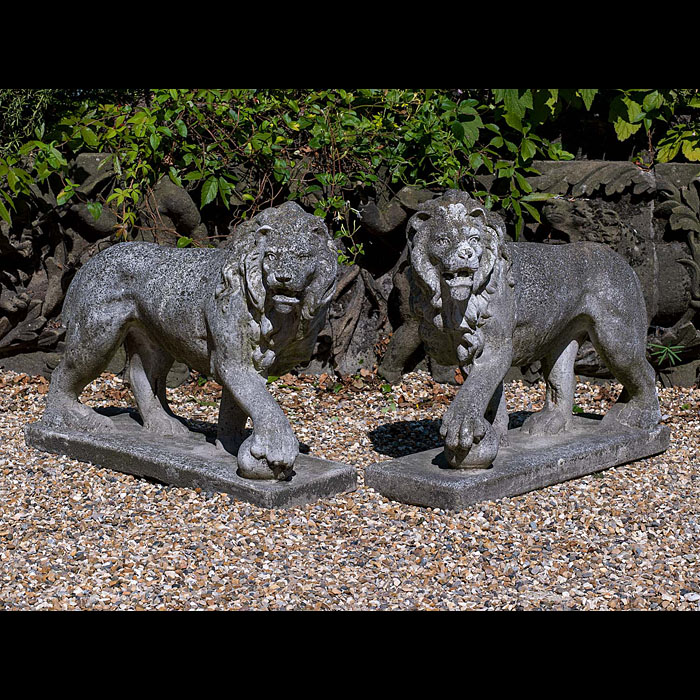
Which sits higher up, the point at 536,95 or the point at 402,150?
the point at 536,95

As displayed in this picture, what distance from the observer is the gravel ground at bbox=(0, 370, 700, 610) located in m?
3.42

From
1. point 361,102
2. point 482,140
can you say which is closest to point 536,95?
point 482,140

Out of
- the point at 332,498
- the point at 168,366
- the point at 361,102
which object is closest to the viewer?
the point at 332,498

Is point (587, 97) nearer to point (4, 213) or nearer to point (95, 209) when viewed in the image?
point (95, 209)

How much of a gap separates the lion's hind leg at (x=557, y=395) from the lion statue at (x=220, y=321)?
1.35m

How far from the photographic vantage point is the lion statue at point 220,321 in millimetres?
4121

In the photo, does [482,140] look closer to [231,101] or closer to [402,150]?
[402,150]

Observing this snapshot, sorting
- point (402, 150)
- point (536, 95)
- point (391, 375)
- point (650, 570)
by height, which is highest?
point (536, 95)

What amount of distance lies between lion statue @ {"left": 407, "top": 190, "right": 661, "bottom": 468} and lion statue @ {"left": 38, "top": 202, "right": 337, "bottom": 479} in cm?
48

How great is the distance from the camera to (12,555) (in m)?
3.76

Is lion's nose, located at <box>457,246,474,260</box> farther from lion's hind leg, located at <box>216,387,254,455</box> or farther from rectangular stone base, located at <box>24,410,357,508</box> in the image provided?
lion's hind leg, located at <box>216,387,254,455</box>

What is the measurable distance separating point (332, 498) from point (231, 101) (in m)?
3.57

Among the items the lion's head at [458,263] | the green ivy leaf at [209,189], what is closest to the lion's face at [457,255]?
the lion's head at [458,263]

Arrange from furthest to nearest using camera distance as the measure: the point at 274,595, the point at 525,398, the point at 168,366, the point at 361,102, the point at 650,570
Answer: the point at 361,102 < the point at 525,398 < the point at 168,366 < the point at 650,570 < the point at 274,595
